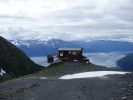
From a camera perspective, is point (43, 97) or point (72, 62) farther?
point (72, 62)

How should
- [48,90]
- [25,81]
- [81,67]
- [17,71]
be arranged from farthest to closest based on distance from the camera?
1. [17,71]
2. [81,67]
3. [25,81]
4. [48,90]

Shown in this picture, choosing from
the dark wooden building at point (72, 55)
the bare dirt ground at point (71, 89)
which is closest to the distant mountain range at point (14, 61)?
the dark wooden building at point (72, 55)

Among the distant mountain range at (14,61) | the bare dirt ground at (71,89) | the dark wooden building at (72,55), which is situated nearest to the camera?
the bare dirt ground at (71,89)

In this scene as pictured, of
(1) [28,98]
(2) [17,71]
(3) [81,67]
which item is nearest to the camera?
(1) [28,98]

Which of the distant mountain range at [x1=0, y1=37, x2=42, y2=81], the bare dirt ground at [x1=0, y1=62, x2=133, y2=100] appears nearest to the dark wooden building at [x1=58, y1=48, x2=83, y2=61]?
the bare dirt ground at [x1=0, y1=62, x2=133, y2=100]

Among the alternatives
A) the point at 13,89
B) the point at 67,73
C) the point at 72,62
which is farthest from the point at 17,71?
the point at 13,89

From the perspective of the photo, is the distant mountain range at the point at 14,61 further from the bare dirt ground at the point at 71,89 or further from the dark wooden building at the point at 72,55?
the bare dirt ground at the point at 71,89

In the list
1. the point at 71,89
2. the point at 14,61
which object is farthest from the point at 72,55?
the point at 14,61

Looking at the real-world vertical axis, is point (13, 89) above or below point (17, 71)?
above

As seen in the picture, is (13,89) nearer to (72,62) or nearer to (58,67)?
(58,67)

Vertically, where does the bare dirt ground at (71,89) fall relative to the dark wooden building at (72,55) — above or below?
below

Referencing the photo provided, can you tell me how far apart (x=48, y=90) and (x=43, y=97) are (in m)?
3.47

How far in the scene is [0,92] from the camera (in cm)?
4638

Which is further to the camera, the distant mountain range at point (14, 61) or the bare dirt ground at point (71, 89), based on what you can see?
the distant mountain range at point (14, 61)
